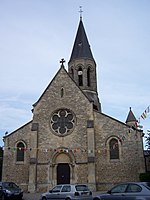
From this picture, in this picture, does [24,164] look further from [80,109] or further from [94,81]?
[94,81]

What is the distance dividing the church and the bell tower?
5301 mm

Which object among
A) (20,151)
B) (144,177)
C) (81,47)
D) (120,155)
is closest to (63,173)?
(20,151)

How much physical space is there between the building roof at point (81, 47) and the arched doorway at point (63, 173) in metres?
15.1

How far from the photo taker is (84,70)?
3241 centimetres

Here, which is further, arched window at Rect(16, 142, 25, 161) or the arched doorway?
arched window at Rect(16, 142, 25, 161)

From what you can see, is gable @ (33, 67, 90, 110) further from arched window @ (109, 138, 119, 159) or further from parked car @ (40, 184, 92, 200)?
parked car @ (40, 184, 92, 200)

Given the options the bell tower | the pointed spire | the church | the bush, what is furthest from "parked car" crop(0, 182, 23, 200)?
the pointed spire

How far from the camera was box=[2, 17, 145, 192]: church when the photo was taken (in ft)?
75.5

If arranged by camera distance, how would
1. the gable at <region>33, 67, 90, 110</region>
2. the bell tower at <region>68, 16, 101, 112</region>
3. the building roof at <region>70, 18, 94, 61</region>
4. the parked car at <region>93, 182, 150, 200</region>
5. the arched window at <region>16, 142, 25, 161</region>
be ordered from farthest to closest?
1. the building roof at <region>70, 18, 94, 61</region>
2. the bell tower at <region>68, 16, 101, 112</region>
3. the gable at <region>33, 67, 90, 110</region>
4. the arched window at <region>16, 142, 25, 161</region>
5. the parked car at <region>93, 182, 150, 200</region>

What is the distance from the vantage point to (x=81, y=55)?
110ft

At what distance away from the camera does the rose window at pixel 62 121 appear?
25.0 m

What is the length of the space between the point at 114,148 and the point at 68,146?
431cm

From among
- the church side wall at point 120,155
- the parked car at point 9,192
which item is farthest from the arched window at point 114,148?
the parked car at point 9,192

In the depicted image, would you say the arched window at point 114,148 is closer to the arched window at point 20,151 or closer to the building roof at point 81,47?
the arched window at point 20,151
